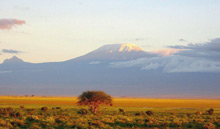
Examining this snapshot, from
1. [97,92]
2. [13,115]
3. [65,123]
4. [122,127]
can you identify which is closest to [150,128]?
[122,127]

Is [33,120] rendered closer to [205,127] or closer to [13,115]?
[13,115]

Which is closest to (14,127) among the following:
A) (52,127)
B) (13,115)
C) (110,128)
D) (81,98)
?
(52,127)

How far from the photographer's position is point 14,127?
29203 millimetres

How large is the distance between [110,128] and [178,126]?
7.24m

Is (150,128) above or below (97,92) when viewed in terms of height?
below

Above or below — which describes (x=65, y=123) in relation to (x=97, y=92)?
below

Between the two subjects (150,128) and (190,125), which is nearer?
(150,128)

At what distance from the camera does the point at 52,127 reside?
29.2 m

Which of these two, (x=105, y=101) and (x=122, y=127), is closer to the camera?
(x=122, y=127)

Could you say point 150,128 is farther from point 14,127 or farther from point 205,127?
point 14,127

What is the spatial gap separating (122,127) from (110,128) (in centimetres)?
194

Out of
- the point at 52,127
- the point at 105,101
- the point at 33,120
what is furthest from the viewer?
the point at 105,101

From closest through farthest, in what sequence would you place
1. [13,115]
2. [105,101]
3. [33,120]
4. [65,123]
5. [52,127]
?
[52,127]
[65,123]
[33,120]
[13,115]
[105,101]

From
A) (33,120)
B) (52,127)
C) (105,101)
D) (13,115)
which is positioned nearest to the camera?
(52,127)
